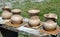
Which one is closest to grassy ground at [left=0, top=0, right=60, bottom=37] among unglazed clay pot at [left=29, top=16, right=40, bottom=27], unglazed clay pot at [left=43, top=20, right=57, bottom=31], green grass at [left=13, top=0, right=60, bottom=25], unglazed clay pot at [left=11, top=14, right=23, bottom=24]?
green grass at [left=13, top=0, right=60, bottom=25]

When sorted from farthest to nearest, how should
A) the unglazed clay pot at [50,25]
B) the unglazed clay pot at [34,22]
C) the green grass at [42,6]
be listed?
the green grass at [42,6] < the unglazed clay pot at [34,22] < the unglazed clay pot at [50,25]

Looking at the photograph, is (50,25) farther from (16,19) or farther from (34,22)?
(16,19)

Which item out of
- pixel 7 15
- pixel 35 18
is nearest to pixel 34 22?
pixel 35 18

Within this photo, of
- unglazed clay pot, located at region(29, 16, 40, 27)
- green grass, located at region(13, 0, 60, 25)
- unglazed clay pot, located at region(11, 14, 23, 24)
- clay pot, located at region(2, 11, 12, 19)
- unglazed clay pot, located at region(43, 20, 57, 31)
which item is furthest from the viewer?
green grass, located at region(13, 0, 60, 25)

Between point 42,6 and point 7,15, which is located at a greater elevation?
point 7,15

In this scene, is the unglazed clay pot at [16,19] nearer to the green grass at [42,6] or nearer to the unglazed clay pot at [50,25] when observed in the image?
the unglazed clay pot at [50,25]

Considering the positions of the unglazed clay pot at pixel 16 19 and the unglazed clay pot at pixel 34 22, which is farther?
the unglazed clay pot at pixel 16 19

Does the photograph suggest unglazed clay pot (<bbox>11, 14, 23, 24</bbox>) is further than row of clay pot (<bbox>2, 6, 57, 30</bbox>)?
Yes

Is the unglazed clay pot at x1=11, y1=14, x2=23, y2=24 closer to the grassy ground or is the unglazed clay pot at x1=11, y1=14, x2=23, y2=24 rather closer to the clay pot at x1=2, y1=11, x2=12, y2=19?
the clay pot at x1=2, y1=11, x2=12, y2=19

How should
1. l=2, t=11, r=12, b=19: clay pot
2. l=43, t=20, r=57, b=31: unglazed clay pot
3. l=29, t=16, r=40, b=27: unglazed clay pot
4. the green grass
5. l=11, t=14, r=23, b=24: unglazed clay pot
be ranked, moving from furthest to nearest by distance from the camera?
1. the green grass
2. l=2, t=11, r=12, b=19: clay pot
3. l=11, t=14, r=23, b=24: unglazed clay pot
4. l=29, t=16, r=40, b=27: unglazed clay pot
5. l=43, t=20, r=57, b=31: unglazed clay pot

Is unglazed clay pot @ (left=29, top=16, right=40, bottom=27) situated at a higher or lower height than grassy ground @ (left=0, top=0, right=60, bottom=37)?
higher

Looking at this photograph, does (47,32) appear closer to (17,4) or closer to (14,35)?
(14,35)

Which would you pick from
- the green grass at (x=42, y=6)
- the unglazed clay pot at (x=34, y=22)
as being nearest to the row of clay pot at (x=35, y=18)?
the unglazed clay pot at (x=34, y=22)

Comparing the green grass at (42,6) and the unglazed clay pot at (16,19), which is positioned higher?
the unglazed clay pot at (16,19)
